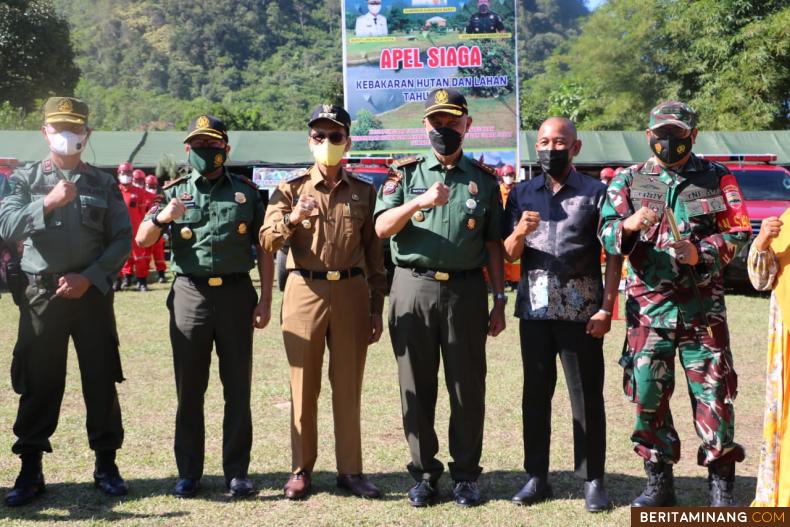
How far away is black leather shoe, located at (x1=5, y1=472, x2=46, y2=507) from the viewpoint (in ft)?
15.6

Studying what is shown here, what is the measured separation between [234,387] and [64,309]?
104 centimetres

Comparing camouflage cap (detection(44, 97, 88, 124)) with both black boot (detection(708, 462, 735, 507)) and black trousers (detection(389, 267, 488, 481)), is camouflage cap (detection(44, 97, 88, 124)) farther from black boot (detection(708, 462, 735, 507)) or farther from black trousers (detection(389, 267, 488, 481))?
black boot (detection(708, 462, 735, 507))

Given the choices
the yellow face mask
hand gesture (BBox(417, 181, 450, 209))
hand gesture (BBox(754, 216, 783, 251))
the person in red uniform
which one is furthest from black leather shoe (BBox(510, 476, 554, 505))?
the person in red uniform

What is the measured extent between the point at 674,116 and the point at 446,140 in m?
1.21

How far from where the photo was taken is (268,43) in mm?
96938

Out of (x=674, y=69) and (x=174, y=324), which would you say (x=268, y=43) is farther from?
(x=174, y=324)

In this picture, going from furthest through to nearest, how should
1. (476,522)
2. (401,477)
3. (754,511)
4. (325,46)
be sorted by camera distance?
(325,46)
(401,477)
(476,522)
(754,511)

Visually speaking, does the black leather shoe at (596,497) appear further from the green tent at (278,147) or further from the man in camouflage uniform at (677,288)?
the green tent at (278,147)

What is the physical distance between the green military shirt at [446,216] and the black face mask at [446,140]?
4.4 inches

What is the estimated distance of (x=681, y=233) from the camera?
4.47 meters

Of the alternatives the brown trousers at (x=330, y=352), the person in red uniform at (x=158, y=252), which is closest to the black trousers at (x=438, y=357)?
the brown trousers at (x=330, y=352)

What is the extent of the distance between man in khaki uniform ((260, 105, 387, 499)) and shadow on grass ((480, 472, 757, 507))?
0.77 meters

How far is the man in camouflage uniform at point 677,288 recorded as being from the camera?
4.45 meters

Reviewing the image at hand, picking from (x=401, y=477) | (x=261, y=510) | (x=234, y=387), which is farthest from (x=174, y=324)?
(x=401, y=477)
